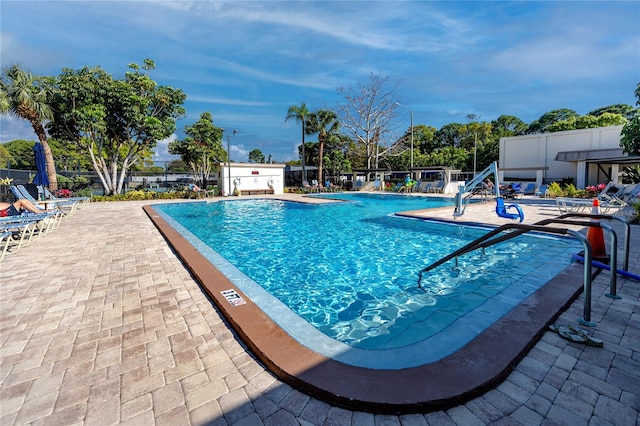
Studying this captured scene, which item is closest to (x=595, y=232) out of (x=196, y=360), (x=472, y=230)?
(x=472, y=230)

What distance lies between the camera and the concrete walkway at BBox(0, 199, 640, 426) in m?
1.74

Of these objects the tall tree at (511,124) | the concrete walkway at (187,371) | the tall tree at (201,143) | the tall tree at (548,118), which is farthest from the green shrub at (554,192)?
the tall tree at (548,118)

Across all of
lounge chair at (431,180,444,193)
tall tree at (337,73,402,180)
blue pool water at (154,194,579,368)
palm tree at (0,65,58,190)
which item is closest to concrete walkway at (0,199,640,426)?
blue pool water at (154,194,579,368)

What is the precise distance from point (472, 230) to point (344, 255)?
460 centimetres

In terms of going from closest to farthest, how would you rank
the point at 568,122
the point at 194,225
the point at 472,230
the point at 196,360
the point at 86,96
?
the point at 196,360 → the point at 472,230 → the point at 194,225 → the point at 86,96 → the point at 568,122

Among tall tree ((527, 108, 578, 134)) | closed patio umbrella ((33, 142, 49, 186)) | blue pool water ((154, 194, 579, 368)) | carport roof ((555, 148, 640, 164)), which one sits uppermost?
tall tree ((527, 108, 578, 134))

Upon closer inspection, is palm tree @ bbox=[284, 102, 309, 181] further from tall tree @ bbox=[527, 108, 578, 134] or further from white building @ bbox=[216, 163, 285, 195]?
tall tree @ bbox=[527, 108, 578, 134]

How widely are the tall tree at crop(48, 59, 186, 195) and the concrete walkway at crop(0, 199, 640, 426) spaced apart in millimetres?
17724

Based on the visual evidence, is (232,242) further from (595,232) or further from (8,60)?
(8,60)

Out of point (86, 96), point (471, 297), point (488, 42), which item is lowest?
point (471, 297)

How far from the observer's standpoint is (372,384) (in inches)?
77.1

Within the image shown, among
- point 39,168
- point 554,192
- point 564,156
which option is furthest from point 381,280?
point 564,156

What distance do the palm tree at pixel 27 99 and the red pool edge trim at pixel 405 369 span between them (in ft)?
66.0

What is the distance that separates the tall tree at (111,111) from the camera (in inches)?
661
